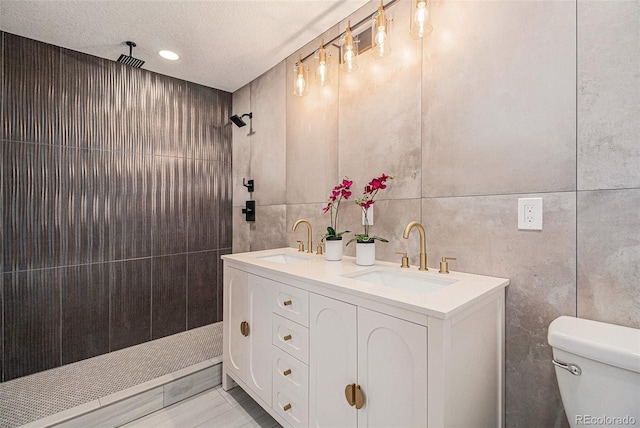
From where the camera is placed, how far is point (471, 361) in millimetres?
991

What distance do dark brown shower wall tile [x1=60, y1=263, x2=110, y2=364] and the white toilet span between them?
270 cm

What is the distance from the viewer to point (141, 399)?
1.72 metres

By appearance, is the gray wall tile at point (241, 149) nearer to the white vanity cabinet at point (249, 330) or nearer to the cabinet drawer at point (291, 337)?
the white vanity cabinet at point (249, 330)

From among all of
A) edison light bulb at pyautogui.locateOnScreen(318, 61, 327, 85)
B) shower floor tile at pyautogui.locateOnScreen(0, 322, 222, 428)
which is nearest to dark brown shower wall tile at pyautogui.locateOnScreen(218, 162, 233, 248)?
shower floor tile at pyautogui.locateOnScreen(0, 322, 222, 428)

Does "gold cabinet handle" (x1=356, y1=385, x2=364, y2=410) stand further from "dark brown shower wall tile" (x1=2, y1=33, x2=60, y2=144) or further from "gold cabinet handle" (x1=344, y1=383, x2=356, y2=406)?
"dark brown shower wall tile" (x1=2, y1=33, x2=60, y2=144)

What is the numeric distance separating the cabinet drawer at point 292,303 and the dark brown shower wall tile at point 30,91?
Answer: 1.94 meters

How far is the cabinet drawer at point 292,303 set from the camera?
50.9 inches

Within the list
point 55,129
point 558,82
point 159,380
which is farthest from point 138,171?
point 558,82

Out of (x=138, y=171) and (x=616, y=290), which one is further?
(x=138, y=171)

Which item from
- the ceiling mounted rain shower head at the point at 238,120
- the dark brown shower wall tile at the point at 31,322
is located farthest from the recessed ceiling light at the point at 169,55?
the dark brown shower wall tile at the point at 31,322

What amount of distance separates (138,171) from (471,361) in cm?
256

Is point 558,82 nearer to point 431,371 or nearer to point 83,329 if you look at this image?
point 431,371

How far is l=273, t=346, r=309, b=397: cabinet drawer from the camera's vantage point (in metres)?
1.30

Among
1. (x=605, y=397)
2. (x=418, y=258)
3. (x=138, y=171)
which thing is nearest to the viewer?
(x=605, y=397)
